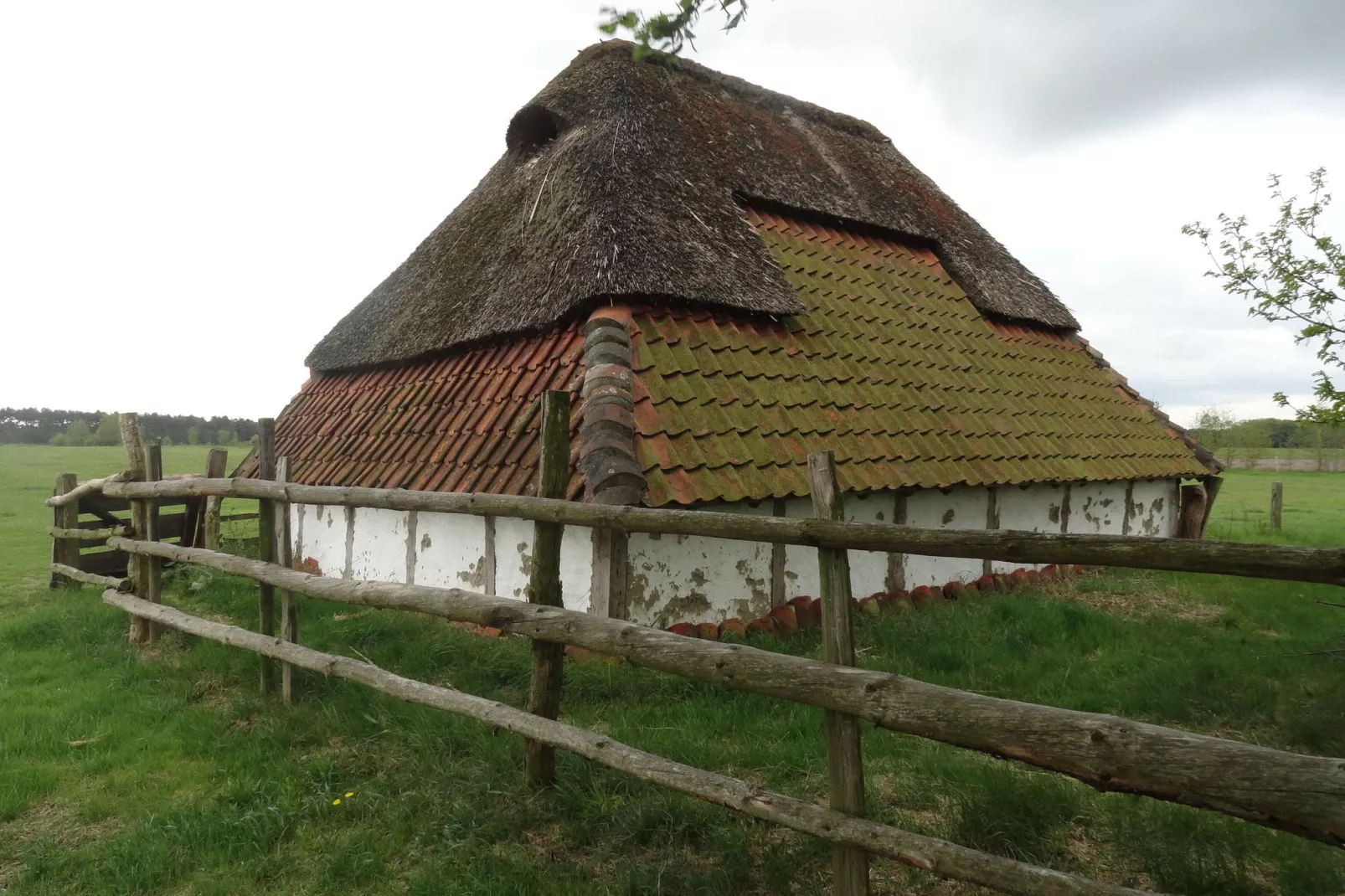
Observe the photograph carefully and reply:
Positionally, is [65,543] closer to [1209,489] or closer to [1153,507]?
[1153,507]

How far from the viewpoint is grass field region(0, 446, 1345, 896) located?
2.78 metres

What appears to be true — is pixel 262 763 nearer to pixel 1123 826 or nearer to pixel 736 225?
pixel 1123 826

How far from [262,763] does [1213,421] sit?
44892 mm

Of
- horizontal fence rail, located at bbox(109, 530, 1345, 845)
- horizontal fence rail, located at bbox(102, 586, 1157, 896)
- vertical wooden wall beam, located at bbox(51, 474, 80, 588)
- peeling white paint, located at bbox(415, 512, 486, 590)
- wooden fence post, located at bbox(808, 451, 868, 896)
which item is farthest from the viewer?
vertical wooden wall beam, located at bbox(51, 474, 80, 588)

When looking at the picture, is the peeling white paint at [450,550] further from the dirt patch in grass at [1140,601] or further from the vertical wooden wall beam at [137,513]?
the dirt patch in grass at [1140,601]

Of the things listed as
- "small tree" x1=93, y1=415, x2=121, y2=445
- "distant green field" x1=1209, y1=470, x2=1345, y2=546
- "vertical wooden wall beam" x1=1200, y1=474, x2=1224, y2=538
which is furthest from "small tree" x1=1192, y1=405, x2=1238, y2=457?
"small tree" x1=93, y1=415, x2=121, y2=445

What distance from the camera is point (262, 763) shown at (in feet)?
12.3

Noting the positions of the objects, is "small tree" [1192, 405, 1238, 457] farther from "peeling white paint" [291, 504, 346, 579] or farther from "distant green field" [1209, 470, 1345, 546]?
"peeling white paint" [291, 504, 346, 579]

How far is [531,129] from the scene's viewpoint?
31.3 ft

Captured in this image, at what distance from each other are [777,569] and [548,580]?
290cm

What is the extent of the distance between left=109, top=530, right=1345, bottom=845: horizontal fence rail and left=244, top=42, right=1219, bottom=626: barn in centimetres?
212

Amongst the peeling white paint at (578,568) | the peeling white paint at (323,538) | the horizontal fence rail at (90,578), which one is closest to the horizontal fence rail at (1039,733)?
the peeling white paint at (578,568)

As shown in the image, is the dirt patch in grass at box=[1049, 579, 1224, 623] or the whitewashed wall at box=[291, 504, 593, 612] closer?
the whitewashed wall at box=[291, 504, 593, 612]

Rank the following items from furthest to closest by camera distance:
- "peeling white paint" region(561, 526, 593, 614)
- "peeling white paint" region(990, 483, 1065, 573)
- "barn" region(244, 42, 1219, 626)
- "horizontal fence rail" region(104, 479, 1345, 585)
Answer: "peeling white paint" region(990, 483, 1065, 573)
"barn" region(244, 42, 1219, 626)
"peeling white paint" region(561, 526, 593, 614)
"horizontal fence rail" region(104, 479, 1345, 585)
